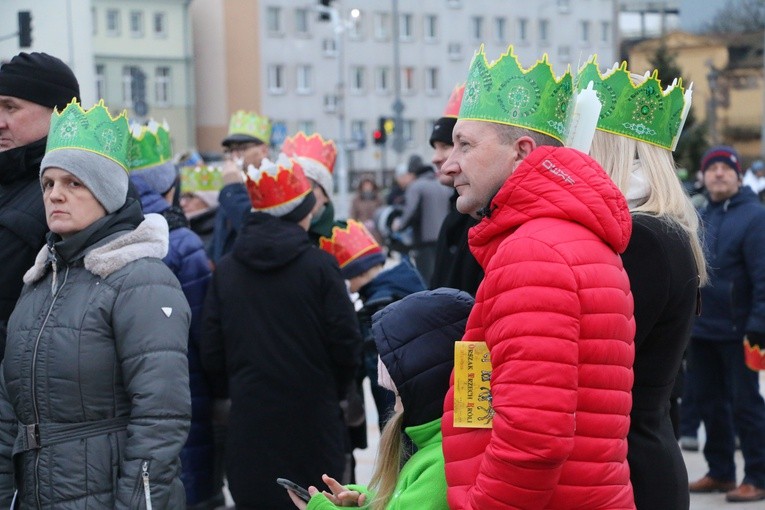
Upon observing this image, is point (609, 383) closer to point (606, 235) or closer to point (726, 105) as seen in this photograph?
point (606, 235)

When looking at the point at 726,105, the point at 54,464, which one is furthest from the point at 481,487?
the point at 726,105

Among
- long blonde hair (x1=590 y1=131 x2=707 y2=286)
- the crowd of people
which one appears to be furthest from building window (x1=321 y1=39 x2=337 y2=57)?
long blonde hair (x1=590 y1=131 x2=707 y2=286)

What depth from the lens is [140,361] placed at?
357 centimetres

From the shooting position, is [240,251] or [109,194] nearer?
[109,194]

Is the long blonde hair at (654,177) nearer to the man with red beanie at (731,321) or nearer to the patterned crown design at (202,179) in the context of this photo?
the man with red beanie at (731,321)

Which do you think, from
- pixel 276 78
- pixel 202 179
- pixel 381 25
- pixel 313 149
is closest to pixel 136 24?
pixel 276 78

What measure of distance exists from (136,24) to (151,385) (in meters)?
61.7

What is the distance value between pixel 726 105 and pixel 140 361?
49194mm

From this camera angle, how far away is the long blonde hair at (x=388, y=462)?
119 inches

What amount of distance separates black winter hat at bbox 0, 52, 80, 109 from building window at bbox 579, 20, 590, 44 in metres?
75.6

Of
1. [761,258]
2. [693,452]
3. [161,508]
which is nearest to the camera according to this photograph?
[161,508]

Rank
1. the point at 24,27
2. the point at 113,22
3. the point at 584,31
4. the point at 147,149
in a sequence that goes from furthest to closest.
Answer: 1. the point at 584,31
2. the point at 113,22
3. the point at 24,27
4. the point at 147,149

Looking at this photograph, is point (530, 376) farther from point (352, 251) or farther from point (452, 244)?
point (352, 251)

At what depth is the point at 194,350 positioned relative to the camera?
19.1 feet
